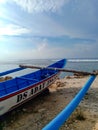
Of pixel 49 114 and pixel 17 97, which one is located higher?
pixel 17 97

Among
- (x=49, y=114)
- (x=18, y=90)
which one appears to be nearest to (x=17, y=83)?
(x=18, y=90)

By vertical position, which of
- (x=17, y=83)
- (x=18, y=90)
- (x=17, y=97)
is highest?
(x=18, y=90)

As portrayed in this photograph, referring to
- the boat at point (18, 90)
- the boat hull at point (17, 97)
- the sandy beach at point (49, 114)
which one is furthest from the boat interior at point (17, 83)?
the sandy beach at point (49, 114)

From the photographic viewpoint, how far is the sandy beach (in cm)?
678

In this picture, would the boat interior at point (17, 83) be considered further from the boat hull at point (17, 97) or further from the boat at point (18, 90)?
the boat hull at point (17, 97)

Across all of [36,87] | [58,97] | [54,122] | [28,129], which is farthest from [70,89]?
[54,122]

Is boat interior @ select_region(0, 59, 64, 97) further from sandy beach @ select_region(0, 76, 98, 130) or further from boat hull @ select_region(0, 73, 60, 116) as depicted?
sandy beach @ select_region(0, 76, 98, 130)

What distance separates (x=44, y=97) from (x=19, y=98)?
2.71 meters

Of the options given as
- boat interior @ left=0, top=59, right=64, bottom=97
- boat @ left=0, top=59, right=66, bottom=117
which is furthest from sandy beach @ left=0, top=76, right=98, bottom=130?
boat interior @ left=0, top=59, right=64, bottom=97

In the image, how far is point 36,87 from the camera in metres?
9.51

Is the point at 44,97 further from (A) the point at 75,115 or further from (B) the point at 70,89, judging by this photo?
(A) the point at 75,115

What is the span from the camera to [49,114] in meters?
7.93

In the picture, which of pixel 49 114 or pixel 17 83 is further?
pixel 17 83

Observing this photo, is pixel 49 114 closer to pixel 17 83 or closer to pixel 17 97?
pixel 17 97
